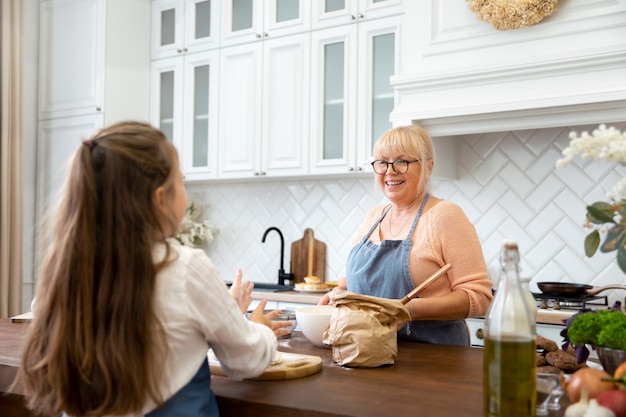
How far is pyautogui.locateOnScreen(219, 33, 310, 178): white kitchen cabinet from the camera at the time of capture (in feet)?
11.7

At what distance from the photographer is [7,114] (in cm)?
389

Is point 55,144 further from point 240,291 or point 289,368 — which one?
point 289,368

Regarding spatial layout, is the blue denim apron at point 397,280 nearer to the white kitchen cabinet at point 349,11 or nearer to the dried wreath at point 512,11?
the dried wreath at point 512,11

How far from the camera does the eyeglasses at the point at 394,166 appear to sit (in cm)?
204

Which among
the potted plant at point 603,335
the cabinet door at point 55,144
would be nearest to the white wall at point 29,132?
the cabinet door at point 55,144

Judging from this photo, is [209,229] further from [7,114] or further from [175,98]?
[7,114]

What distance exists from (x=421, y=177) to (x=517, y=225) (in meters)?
1.32

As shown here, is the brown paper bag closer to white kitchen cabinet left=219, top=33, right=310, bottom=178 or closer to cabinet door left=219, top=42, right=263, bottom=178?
white kitchen cabinet left=219, top=33, right=310, bottom=178

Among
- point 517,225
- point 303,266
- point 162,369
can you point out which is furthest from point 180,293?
point 303,266

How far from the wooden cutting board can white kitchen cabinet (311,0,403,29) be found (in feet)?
3.82

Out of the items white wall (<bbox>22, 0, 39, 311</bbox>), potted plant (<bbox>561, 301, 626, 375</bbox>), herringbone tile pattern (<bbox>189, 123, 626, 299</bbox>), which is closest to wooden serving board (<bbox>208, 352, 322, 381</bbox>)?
potted plant (<bbox>561, 301, 626, 375</bbox>)

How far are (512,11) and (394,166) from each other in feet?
3.44

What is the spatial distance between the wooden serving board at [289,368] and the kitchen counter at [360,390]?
15 mm

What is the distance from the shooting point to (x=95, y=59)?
3.93 metres
